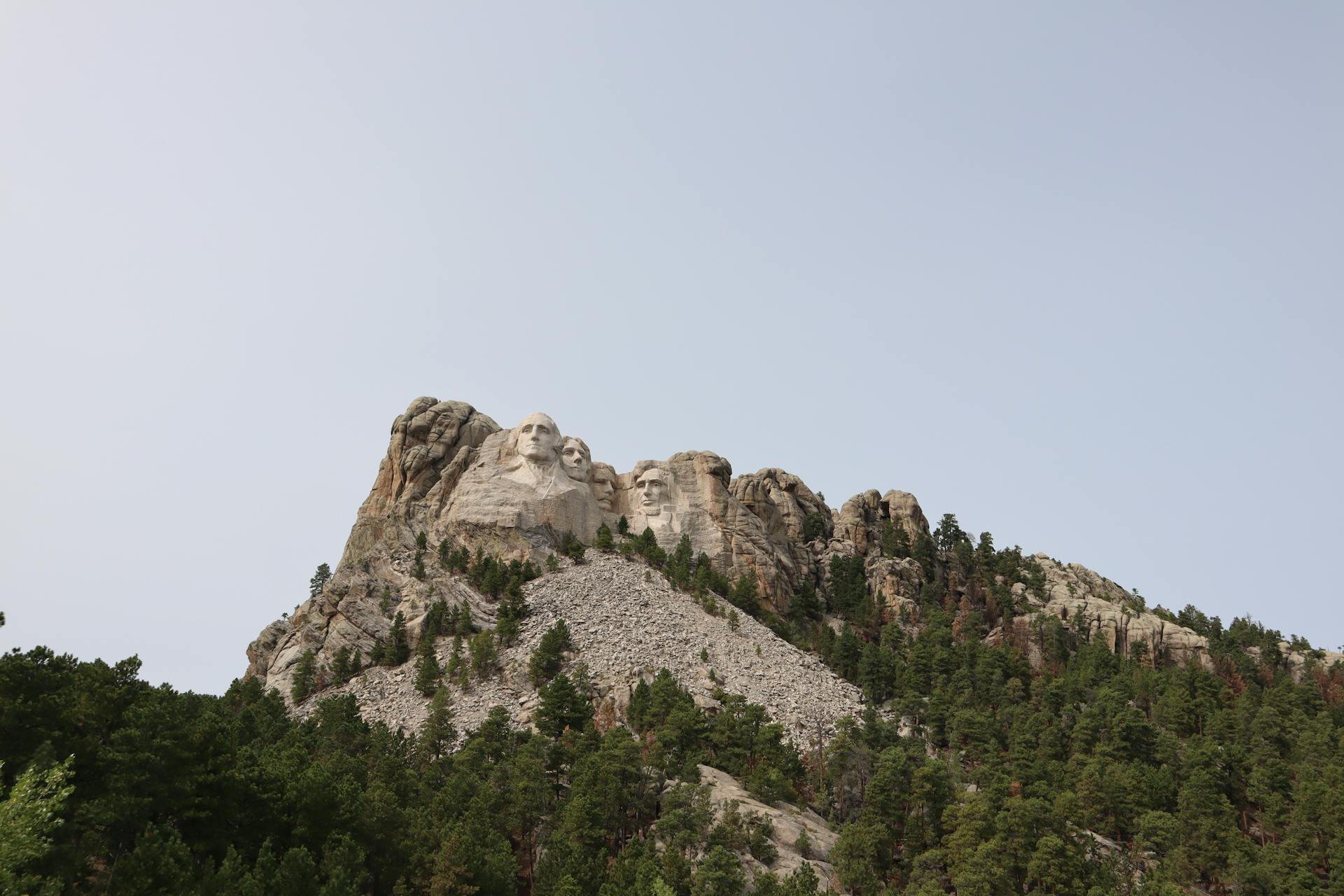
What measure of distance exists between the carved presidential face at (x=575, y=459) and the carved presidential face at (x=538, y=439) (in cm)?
131

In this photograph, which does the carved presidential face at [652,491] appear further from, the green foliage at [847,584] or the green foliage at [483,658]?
the green foliage at [483,658]

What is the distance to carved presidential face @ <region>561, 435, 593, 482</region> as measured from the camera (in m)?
105

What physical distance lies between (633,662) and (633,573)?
16039 mm

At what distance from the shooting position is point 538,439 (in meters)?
103

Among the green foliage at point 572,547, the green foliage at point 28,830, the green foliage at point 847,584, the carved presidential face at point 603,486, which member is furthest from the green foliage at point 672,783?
the carved presidential face at point 603,486

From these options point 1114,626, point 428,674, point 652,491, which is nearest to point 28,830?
point 428,674

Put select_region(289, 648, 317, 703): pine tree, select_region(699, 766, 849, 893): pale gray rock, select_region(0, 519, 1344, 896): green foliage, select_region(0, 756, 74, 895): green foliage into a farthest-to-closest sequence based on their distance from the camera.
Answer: select_region(289, 648, 317, 703): pine tree, select_region(699, 766, 849, 893): pale gray rock, select_region(0, 519, 1344, 896): green foliage, select_region(0, 756, 74, 895): green foliage

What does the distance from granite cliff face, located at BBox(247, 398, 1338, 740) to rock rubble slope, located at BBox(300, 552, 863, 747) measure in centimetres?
17

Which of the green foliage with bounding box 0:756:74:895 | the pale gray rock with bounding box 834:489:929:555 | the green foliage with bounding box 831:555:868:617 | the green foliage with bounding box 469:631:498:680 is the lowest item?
the green foliage with bounding box 0:756:74:895

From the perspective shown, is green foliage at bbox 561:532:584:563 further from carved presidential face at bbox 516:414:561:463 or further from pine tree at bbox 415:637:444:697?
pine tree at bbox 415:637:444:697

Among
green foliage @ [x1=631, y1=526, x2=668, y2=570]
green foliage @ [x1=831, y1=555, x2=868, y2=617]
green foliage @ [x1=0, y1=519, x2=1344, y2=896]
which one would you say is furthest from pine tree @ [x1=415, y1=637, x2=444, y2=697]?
green foliage @ [x1=831, y1=555, x2=868, y2=617]

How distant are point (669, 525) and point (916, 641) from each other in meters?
24.6

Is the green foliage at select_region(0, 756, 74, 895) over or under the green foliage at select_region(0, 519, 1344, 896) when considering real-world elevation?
under

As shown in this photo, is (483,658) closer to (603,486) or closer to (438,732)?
(438,732)
